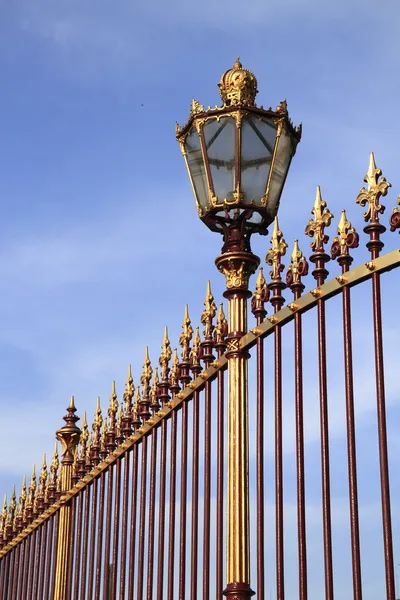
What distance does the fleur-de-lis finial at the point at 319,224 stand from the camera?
627 cm

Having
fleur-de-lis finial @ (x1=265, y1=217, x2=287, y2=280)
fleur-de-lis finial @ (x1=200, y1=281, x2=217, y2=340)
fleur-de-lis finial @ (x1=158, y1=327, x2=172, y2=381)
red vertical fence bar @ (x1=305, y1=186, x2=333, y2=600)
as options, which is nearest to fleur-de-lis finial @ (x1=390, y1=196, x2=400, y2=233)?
red vertical fence bar @ (x1=305, y1=186, x2=333, y2=600)

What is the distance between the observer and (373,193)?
5906 millimetres

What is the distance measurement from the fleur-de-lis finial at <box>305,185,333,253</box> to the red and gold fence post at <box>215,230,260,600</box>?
55 cm

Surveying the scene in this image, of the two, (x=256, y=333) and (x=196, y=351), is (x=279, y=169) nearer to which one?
(x=256, y=333)

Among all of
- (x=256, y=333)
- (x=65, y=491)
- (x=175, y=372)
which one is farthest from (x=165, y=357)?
(x=65, y=491)

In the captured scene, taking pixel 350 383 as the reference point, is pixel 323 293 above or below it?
above

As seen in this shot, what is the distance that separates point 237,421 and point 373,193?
159 centimetres

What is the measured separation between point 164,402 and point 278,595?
7.08 ft

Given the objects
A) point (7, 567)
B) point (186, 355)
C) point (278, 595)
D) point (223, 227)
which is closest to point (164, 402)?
point (186, 355)

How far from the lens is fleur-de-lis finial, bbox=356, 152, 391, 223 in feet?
19.3

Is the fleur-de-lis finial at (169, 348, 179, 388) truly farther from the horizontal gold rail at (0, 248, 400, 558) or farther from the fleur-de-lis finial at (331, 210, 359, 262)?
the fleur-de-lis finial at (331, 210, 359, 262)

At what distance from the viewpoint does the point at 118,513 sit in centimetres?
834

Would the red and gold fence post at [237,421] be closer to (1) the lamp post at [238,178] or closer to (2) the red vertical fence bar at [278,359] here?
Result: (1) the lamp post at [238,178]

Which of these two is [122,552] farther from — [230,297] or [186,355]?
[230,297]
